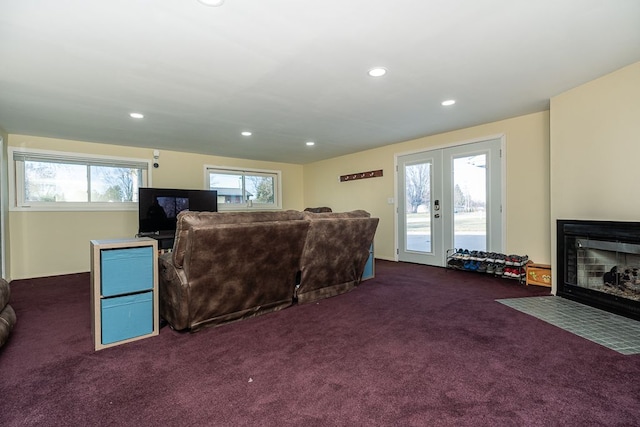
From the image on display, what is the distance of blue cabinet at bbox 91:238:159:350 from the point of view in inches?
86.9

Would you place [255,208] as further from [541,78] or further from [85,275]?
[541,78]

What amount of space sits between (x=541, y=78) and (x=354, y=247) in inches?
97.1

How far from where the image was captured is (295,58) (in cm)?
246

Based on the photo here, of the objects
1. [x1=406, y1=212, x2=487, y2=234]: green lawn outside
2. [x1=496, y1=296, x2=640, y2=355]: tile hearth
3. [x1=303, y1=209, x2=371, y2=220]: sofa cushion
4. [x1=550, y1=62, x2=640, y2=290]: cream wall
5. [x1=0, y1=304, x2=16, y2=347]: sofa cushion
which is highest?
[x1=550, y1=62, x2=640, y2=290]: cream wall

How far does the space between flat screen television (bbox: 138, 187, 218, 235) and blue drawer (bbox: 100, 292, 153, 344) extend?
9.33ft

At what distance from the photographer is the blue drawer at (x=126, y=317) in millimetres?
2242

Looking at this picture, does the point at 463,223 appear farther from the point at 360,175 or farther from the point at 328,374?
the point at 328,374

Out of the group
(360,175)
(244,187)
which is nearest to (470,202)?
(360,175)

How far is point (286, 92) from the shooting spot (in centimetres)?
317

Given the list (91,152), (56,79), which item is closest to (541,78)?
(56,79)

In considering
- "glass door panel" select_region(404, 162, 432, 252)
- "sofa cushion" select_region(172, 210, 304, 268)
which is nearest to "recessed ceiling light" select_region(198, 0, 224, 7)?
"sofa cushion" select_region(172, 210, 304, 268)

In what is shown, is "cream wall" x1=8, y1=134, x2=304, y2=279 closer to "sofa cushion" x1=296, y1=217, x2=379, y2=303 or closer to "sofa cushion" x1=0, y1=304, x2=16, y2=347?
"sofa cushion" x1=0, y1=304, x2=16, y2=347

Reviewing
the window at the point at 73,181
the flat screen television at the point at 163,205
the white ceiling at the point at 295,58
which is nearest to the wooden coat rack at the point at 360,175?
the white ceiling at the point at 295,58

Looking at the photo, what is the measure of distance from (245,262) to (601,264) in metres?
3.41
